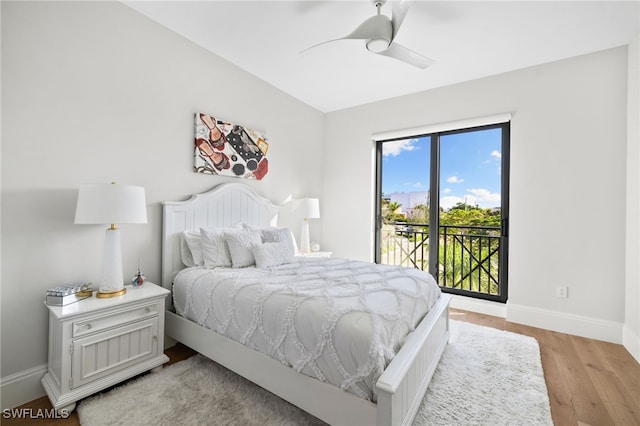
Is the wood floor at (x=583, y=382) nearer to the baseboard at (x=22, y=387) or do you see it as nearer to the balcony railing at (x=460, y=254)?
the baseboard at (x=22, y=387)

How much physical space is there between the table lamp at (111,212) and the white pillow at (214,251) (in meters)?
0.60

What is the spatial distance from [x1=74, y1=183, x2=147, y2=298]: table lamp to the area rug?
0.66 metres

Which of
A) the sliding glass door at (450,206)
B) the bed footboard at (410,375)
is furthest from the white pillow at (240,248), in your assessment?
the sliding glass door at (450,206)

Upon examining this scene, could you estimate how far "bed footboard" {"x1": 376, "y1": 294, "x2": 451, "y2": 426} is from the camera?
1.22 m

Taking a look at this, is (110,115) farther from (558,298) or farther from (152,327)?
(558,298)

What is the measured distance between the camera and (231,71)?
3074 millimetres

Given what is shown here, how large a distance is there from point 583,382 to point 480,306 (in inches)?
54.5

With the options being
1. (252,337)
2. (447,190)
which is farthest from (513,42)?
(252,337)

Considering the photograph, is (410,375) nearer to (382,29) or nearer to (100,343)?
(100,343)

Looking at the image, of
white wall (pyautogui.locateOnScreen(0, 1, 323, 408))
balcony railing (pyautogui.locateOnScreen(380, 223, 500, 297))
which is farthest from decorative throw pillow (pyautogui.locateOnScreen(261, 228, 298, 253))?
balcony railing (pyautogui.locateOnScreen(380, 223, 500, 297))

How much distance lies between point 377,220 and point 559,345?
2.39 meters

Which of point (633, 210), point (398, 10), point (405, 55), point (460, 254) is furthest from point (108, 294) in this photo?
point (633, 210)

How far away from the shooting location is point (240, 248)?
2473 millimetres

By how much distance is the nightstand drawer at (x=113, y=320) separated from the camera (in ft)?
5.49
